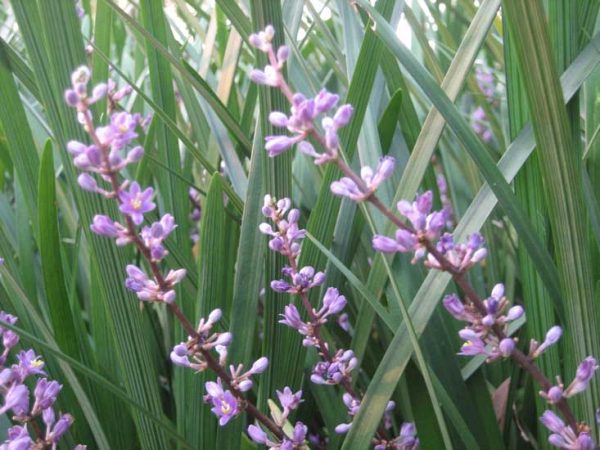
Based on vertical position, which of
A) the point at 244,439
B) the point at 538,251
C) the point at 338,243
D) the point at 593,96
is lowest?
the point at 244,439

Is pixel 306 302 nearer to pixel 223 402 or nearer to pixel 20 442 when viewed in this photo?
pixel 223 402

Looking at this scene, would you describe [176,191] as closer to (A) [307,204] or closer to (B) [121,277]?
(B) [121,277]

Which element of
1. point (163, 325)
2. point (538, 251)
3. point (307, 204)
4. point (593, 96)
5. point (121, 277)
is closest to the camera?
point (538, 251)

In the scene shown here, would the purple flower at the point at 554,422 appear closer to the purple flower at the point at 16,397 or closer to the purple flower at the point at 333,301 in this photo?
the purple flower at the point at 333,301

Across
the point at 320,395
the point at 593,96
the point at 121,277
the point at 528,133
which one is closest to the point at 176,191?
the point at 121,277

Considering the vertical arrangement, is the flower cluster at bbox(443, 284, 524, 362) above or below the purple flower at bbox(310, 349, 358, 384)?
above

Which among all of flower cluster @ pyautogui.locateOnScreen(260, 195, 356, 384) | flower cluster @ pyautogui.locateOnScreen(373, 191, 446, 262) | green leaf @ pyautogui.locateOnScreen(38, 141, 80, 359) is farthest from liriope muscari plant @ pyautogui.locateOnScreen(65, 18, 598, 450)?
green leaf @ pyautogui.locateOnScreen(38, 141, 80, 359)

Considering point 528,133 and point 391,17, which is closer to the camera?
point 528,133

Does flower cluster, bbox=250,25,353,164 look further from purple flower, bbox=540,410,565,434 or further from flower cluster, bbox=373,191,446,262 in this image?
purple flower, bbox=540,410,565,434

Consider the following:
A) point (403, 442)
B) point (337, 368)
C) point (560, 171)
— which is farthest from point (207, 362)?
point (560, 171)
